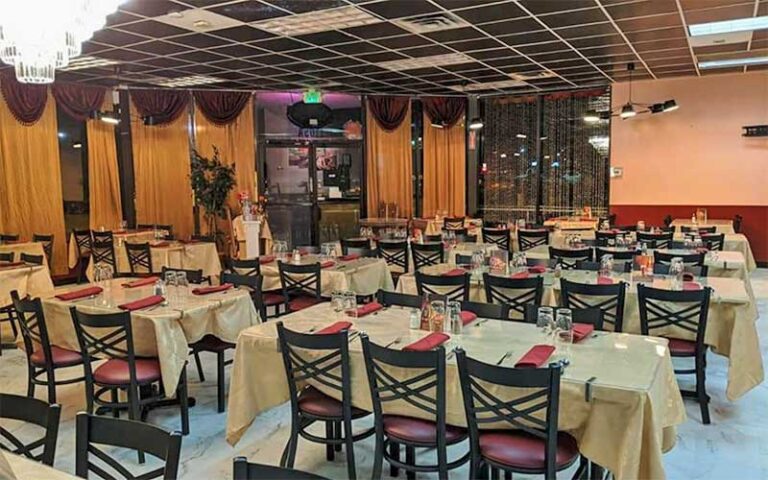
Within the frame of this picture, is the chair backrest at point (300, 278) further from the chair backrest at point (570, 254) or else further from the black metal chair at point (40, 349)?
the chair backrest at point (570, 254)

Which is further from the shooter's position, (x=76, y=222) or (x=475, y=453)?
(x=76, y=222)

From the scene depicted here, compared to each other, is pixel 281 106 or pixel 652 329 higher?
pixel 281 106

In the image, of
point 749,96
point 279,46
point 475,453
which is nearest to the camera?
point 475,453

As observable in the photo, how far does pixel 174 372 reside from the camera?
380cm

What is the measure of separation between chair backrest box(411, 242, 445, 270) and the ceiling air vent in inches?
92.8

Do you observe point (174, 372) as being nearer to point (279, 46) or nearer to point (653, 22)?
point (279, 46)

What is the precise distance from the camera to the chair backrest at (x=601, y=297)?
13.4 feet

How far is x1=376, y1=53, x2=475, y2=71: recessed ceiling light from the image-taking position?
817 cm

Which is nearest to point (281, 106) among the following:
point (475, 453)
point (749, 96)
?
point (749, 96)

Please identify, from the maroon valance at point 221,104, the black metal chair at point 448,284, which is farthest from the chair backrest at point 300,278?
the maroon valance at point 221,104

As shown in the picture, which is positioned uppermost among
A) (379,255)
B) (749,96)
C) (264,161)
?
(749,96)

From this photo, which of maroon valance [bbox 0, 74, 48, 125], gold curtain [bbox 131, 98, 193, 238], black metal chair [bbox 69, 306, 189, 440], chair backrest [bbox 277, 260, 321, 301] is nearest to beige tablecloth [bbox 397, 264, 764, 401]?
chair backrest [bbox 277, 260, 321, 301]

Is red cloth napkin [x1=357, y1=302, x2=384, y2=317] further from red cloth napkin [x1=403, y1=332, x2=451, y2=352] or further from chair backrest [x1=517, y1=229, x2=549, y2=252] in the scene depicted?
chair backrest [x1=517, y1=229, x2=549, y2=252]

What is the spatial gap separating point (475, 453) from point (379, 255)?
439 cm
